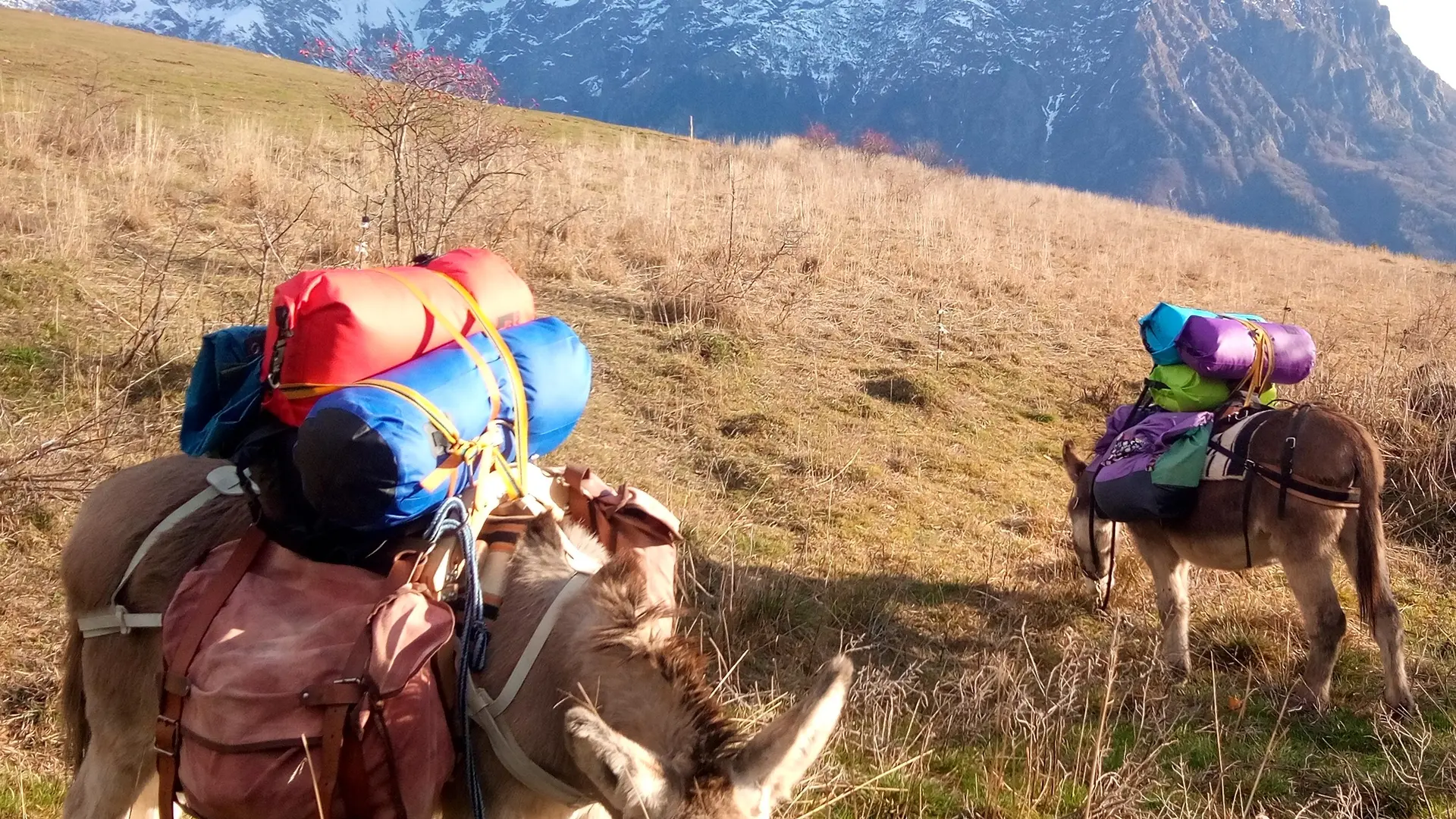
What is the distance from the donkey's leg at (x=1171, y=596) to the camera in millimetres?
4465

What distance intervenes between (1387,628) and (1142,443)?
136cm

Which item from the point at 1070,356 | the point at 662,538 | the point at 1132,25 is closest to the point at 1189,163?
the point at 1132,25

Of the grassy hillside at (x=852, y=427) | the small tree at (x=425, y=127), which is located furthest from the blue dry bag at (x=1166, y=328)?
the small tree at (x=425, y=127)

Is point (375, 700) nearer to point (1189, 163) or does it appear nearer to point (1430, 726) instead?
point (1430, 726)

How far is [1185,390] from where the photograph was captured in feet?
15.2

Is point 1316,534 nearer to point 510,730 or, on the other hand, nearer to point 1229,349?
point 1229,349

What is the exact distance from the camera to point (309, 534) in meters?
1.99

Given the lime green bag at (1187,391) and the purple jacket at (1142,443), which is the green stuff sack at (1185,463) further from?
the lime green bag at (1187,391)

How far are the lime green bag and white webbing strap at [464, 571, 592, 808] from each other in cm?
398

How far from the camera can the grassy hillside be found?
3.47m

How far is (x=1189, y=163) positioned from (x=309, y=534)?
120 m

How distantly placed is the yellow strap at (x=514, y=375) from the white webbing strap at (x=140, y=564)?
706mm

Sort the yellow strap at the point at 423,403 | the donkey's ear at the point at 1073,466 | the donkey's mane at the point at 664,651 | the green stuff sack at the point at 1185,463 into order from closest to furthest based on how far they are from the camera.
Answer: the donkey's mane at the point at 664,651 → the yellow strap at the point at 423,403 → the green stuff sack at the point at 1185,463 → the donkey's ear at the point at 1073,466

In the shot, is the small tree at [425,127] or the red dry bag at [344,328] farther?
the small tree at [425,127]
